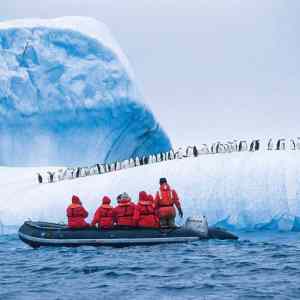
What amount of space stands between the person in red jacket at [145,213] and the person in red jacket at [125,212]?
0.10m

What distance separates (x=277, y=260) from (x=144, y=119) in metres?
16.5

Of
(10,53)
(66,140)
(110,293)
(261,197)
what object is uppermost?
(10,53)

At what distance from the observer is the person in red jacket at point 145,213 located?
13.0 m

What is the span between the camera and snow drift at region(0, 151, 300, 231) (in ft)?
51.4

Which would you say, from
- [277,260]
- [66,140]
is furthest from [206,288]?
[66,140]

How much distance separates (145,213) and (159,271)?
304cm

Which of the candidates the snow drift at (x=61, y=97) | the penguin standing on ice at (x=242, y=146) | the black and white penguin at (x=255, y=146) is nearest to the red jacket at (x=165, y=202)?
the black and white penguin at (x=255, y=146)

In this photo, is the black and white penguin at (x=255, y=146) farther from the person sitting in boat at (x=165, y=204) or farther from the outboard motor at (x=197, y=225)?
the person sitting in boat at (x=165, y=204)

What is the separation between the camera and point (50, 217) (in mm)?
17422

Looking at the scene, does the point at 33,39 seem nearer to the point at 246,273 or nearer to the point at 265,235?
the point at 265,235

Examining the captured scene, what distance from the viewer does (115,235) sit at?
A: 12.9 m

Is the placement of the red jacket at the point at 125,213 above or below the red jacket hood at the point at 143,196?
below

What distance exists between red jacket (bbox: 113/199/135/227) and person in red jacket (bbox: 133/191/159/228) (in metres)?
0.10

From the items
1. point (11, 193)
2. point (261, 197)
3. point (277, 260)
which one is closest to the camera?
point (277, 260)
